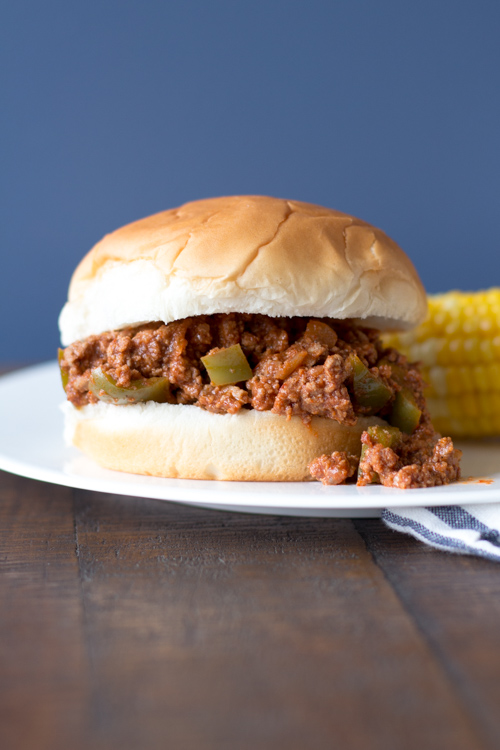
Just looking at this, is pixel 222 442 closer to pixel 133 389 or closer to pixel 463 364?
pixel 133 389

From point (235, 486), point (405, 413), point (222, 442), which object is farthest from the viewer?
Result: point (405, 413)

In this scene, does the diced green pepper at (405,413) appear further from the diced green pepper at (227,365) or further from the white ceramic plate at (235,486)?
the diced green pepper at (227,365)

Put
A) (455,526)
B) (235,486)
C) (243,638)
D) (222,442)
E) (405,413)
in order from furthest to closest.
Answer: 1. (405,413)
2. (222,442)
3. (235,486)
4. (455,526)
5. (243,638)

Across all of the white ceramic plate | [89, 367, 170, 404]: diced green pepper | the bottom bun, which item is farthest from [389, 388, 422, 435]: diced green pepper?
[89, 367, 170, 404]: diced green pepper

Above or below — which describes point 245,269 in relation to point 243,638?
above

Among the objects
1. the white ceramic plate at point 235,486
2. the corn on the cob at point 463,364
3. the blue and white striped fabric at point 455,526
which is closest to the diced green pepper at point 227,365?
the white ceramic plate at point 235,486

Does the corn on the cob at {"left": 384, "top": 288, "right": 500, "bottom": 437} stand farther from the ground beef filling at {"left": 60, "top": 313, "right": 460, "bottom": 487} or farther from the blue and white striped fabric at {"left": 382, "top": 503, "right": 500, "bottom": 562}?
the blue and white striped fabric at {"left": 382, "top": 503, "right": 500, "bottom": 562}

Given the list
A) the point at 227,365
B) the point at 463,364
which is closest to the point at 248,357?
the point at 227,365
